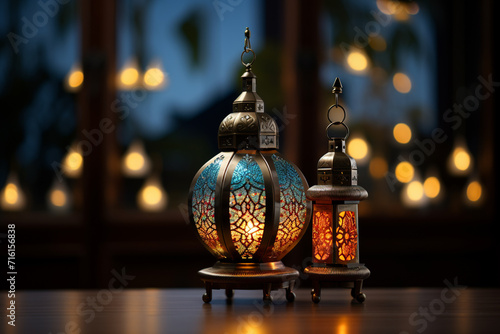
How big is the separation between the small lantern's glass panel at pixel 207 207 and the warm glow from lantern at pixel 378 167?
1.37 meters

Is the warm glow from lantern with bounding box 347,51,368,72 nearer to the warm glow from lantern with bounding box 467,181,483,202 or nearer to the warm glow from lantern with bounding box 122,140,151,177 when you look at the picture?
the warm glow from lantern with bounding box 467,181,483,202

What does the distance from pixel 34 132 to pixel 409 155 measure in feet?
4.74

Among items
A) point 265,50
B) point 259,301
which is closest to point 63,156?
point 265,50

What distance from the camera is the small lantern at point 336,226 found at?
131cm

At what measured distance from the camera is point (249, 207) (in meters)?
1.29

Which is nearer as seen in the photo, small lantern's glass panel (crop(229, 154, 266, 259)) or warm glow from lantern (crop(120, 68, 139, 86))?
small lantern's glass panel (crop(229, 154, 266, 259))

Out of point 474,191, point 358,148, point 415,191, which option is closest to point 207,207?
point 358,148

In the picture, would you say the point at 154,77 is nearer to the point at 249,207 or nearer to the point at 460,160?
the point at 460,160

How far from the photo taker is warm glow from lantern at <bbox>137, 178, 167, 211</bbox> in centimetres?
256

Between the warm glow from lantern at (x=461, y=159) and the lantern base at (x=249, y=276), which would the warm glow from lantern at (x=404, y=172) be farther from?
the lantern base at (x=249, y=276)

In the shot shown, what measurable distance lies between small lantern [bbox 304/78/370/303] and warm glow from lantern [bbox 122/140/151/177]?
133cm

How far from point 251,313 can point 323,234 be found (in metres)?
0.22

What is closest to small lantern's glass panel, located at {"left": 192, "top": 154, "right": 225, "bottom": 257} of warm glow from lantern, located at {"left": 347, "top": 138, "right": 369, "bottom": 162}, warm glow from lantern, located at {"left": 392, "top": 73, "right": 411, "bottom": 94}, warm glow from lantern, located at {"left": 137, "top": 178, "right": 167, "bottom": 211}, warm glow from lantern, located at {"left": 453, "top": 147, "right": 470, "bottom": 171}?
warm glow from lantern, located at {"left": 137, "top": 178, "right": 167, "bottom": 211}

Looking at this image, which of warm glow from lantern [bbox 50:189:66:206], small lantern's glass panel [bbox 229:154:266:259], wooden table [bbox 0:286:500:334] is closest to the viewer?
wooden table [bbox 0:286:500:334]
